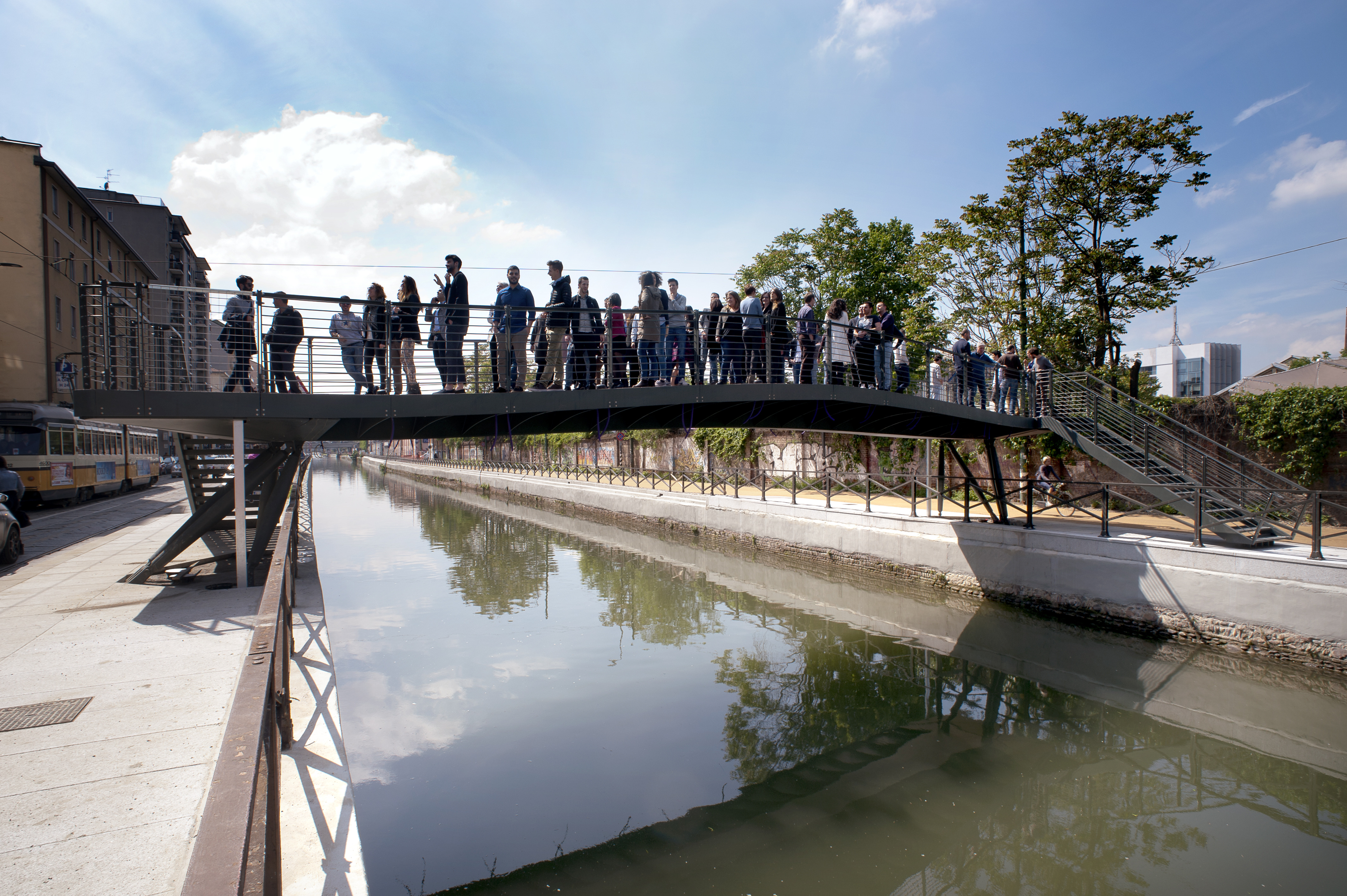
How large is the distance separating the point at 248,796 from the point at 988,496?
15199 millimetres

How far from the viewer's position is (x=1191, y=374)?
5330 inches

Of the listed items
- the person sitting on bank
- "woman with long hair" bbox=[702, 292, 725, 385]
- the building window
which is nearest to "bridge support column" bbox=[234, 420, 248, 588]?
"woman with long hair" bbox=[702, 292, 725, 385]

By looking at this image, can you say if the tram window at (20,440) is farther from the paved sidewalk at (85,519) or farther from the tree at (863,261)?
the tree at (863,261)

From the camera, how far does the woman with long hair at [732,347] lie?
9.95m

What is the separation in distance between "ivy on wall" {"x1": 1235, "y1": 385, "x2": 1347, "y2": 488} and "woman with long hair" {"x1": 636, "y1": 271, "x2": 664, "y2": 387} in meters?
14.9

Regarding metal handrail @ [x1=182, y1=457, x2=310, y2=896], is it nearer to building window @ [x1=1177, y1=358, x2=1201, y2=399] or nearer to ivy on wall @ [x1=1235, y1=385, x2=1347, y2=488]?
ivy on wall @ [x1=1235, y1=385, x2=1347, y2=488]

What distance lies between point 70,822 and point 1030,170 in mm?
22771

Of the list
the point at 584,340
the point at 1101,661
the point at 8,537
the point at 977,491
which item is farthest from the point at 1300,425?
the point at 8,537

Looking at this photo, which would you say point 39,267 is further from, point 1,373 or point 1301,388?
point 1301,388

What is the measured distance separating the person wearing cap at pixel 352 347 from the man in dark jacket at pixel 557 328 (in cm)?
210

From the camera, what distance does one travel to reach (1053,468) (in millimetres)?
18531

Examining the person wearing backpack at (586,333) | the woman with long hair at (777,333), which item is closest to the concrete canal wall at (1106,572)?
the woman with long hair at (777,333)

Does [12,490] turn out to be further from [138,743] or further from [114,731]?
[138,743]

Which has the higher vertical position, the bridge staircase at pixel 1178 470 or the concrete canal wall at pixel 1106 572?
the bridge staircase at pixel 1178 470
